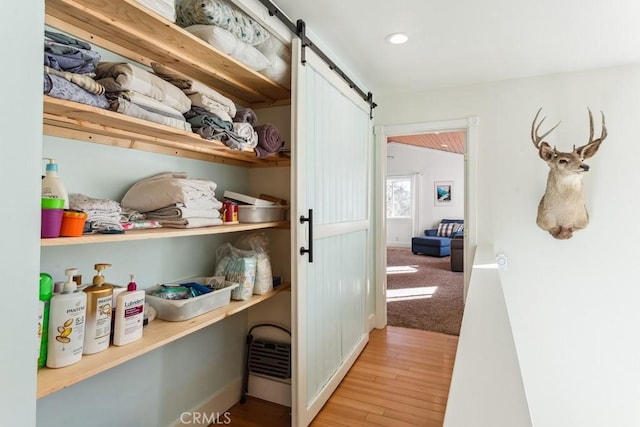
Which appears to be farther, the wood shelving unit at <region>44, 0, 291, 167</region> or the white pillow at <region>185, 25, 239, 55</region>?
the white pillow at <region>185, 25, 239, 55</region>

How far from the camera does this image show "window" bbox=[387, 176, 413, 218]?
9695 mm

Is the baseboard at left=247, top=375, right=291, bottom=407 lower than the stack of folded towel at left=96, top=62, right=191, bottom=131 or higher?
lower

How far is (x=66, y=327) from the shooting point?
1.03 m

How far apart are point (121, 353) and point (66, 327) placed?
0.20 metres

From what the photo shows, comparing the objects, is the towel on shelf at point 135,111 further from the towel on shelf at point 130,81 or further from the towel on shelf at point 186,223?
the towel on shelf at point 186,223

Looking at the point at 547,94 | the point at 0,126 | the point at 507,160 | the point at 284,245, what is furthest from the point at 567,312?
the point at 0,126

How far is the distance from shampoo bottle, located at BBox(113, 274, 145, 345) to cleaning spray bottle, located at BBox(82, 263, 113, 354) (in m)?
0.04

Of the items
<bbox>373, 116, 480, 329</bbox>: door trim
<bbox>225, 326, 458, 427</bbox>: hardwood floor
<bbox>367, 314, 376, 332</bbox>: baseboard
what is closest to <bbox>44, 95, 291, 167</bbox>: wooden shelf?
<bbox>225, 326, 458, 427</bbox>: hardwood floor

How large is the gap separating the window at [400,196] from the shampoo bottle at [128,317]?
8.98 meters

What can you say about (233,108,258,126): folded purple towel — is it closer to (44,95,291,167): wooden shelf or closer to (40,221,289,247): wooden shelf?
(44,95,291,167): wooden shelf

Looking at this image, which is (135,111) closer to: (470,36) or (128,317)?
(128,317)

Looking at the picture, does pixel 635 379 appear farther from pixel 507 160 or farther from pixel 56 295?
pixel 56 295

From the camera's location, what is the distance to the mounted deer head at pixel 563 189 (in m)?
2.51

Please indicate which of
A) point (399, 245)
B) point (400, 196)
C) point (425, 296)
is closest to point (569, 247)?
point (425, 296)
